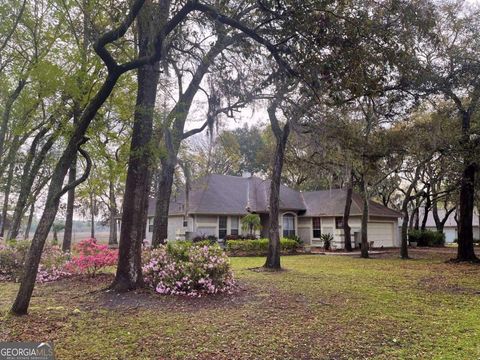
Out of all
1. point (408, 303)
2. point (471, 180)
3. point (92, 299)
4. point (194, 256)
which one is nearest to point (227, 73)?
point (194, 256)

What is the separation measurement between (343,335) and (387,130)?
53.0 ft

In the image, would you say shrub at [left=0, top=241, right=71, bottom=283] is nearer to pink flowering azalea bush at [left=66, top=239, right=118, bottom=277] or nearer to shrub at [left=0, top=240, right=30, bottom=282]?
shrub at [left=0, top=240, right=30, bottom=282]

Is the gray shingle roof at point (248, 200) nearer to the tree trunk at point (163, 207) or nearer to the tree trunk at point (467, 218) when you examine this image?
the tree trunk at point (467, 218)

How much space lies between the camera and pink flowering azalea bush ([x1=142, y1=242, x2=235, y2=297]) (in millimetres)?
9016

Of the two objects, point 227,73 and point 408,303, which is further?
point 227,73

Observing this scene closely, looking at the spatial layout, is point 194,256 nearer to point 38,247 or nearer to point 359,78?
point 38,247

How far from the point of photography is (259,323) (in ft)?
21.4

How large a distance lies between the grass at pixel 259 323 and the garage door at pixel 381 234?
18.8 metres

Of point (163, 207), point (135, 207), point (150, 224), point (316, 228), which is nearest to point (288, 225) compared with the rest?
point (316, 228)

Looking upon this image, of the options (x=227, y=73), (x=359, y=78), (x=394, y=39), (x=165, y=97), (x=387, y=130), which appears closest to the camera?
(x=359, y=78)

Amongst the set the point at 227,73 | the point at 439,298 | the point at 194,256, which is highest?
the point at 227,73

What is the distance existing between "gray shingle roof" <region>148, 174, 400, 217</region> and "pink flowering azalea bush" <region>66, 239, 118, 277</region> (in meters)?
12.4

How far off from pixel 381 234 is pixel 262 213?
32.0 feet

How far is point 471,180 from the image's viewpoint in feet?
60.1
